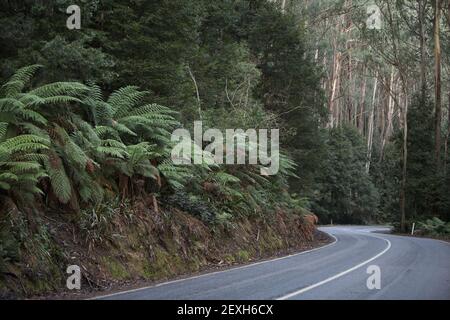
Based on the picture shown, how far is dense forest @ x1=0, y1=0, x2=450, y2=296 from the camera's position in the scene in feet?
33.7

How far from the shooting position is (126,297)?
879 centimetres

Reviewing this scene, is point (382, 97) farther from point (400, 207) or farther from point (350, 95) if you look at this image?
point (400, 207)

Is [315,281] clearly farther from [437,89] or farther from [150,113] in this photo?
[437,89]

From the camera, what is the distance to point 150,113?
45.1 ft

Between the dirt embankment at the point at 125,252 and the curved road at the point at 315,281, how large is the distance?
34.2 inches

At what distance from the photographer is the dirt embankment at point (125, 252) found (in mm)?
8930

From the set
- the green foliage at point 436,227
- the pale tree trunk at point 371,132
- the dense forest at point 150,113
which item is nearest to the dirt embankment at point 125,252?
the dense forest at point 150,113

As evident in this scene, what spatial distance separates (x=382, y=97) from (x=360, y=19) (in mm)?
30361

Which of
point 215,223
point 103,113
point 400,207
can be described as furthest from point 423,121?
point 103,113

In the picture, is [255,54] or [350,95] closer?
[255,54]

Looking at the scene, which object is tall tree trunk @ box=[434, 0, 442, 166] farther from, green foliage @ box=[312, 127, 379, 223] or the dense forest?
green foliage @ box=[312, 127, 379, 223]

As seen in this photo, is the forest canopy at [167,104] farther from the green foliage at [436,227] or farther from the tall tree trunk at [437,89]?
the green foliage at [436,227]

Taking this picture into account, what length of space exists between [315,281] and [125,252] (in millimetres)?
4272

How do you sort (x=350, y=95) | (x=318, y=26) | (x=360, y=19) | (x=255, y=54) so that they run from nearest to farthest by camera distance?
(x=255, y=54), (x=360, y=19), (x=318, y=26), (x=350, y=95)
